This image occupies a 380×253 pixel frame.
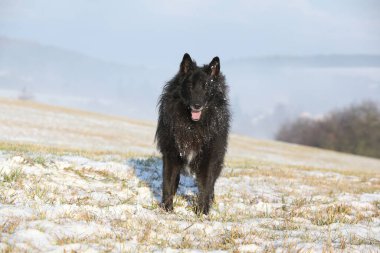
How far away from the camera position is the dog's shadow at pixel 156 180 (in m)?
8.10

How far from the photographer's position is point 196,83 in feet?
21.4

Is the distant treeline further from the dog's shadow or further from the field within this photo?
the dog's shadow

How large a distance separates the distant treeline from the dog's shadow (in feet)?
192

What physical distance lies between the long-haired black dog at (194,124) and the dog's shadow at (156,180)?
60cm

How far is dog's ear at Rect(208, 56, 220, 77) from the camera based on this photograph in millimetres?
6723

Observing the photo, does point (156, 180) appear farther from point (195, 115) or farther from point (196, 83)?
point (196, 83)

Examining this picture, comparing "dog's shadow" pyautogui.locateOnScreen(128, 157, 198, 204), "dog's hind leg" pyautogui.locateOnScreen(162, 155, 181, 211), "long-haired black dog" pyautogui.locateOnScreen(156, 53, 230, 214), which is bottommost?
"dog's shadow" pyautogui.locateOnScreen(128, 157, 198, 204)

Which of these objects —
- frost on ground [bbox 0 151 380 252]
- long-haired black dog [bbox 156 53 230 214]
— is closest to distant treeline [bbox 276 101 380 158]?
frost on ground [bbox 0 151 380 252]

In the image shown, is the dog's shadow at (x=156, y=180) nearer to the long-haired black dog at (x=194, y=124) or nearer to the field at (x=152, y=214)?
the field at (x=152, y=214)

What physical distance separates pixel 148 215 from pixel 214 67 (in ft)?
8.47

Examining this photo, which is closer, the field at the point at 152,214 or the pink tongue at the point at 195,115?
the field at the point at 152,214

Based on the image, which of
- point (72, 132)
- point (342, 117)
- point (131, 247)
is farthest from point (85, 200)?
point (342, 117)

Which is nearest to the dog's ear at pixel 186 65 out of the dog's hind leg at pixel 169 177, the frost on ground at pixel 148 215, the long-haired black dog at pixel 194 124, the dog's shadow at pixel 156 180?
the long-haired black dog at pixel 194 124

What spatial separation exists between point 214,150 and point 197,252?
2831mm
